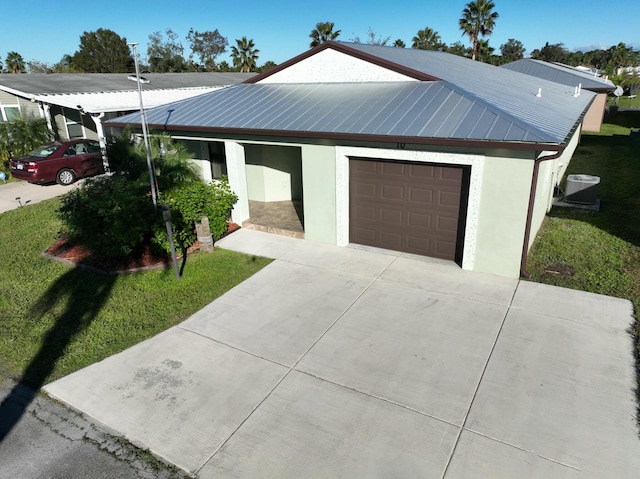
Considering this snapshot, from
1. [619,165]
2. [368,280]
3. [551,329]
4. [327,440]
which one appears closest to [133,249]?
[368,280]

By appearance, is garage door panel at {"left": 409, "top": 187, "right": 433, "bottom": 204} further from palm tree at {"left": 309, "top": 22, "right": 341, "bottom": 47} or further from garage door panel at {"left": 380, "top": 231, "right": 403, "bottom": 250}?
palm tree at {"left": 309, "top": 22, "right": 341, "bottom": 47}

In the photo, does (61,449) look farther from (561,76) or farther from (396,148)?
(561,76)

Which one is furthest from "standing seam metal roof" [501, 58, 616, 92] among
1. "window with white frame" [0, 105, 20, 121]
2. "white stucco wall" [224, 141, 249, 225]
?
"window with white frame" [0, 105, 20, 121]

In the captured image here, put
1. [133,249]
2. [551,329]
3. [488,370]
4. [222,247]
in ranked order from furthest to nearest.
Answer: [222,247] < [133,249] < [551,329] < [488,370]

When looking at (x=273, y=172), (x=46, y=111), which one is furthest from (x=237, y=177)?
(x=46, y=111)

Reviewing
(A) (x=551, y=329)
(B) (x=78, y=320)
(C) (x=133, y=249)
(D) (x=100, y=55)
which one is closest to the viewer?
(A) (x=551, y=329)

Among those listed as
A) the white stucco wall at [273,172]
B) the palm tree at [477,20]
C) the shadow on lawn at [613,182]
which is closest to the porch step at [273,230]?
the white stucco wall at [273,172]

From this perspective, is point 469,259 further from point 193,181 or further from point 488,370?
point 193,181
